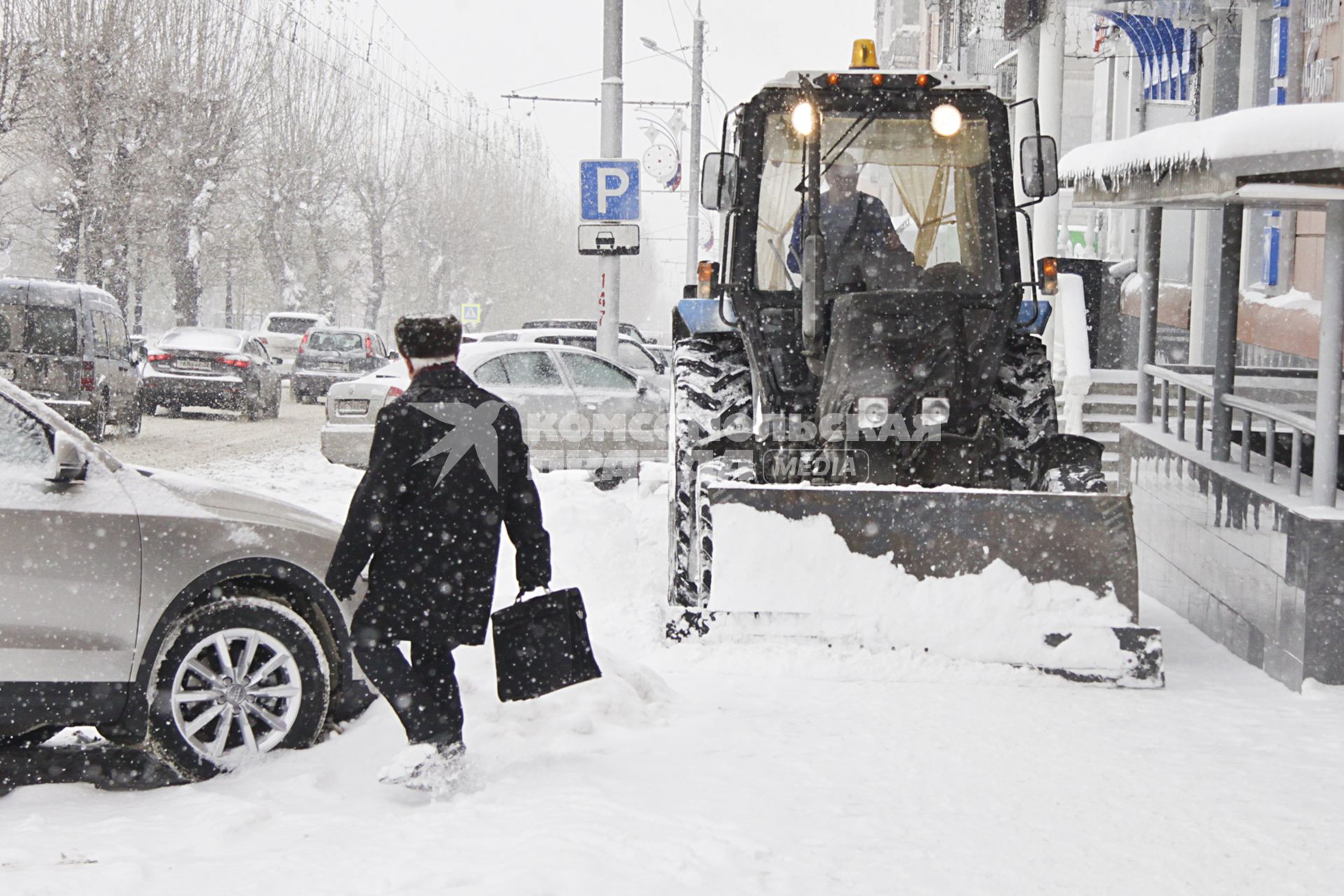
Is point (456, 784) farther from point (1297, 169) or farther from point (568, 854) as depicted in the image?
point (1297, 169)

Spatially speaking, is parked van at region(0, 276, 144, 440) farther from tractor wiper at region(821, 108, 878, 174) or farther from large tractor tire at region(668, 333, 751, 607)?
tractor wiper at region(821, 108, 878, 174)

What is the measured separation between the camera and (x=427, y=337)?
5.14 meters

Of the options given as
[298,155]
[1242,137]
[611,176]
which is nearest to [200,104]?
[298,155]

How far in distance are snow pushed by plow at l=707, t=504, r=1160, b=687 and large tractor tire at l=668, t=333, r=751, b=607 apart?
11.6 inches

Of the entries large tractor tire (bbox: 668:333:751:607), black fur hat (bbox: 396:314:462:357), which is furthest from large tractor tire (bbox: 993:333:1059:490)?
black fur hat (bbox: 396:314:462:357)

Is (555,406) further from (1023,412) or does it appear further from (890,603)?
(890,603)

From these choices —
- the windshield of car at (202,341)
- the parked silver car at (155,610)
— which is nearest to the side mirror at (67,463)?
the parked silver car at (155,610)

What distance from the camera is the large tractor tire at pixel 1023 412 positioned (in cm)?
802

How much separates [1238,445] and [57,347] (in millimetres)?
13462

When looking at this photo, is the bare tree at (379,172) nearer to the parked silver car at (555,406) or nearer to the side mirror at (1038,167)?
the parked silver car at (555,406)

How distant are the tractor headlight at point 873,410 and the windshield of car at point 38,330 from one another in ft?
43.1

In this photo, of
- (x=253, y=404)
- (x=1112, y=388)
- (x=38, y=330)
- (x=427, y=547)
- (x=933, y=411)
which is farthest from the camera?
(x=253, y=404)

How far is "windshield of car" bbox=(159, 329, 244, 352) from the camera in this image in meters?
24.4

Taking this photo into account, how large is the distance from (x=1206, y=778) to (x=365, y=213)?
198ft
